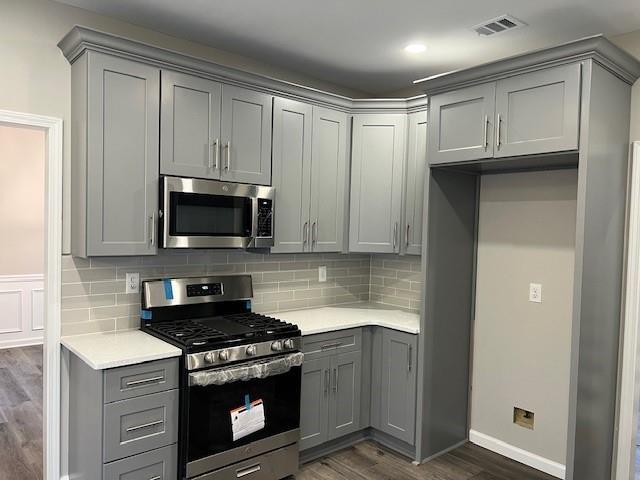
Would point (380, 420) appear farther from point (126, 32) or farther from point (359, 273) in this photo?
point (126, 32)

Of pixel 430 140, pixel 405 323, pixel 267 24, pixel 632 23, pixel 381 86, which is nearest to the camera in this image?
pixel 632 23

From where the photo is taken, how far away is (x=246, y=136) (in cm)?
316

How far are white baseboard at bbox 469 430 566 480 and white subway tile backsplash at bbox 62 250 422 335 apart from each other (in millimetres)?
1034

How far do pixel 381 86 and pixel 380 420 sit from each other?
2.62 m

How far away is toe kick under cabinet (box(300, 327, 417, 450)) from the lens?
325 centimetres

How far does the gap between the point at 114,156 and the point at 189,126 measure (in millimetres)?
459

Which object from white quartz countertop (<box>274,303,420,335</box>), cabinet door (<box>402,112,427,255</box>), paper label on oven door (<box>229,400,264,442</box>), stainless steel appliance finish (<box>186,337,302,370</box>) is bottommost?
paper label on oven door (<box>229,400,264,442</box>)

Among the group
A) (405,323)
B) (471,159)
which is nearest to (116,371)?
(405,323)

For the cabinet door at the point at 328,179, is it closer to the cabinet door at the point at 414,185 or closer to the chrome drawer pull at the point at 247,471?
the cabinet door at the point at 414,185

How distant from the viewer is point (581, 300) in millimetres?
2553

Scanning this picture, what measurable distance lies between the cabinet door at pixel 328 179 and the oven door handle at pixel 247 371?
0.91 meters

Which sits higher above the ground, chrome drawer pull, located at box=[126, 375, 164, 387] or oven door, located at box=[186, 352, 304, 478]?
chrome drawer pull, located at box=[126, 375, 164, 387]

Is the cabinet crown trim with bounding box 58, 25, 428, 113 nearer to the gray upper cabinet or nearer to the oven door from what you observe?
the gray upper cabinet

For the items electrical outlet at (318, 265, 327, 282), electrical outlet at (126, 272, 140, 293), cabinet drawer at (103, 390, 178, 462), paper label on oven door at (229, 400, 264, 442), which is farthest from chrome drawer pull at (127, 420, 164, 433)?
electrical outlet at (318, 265, 327, 282)
